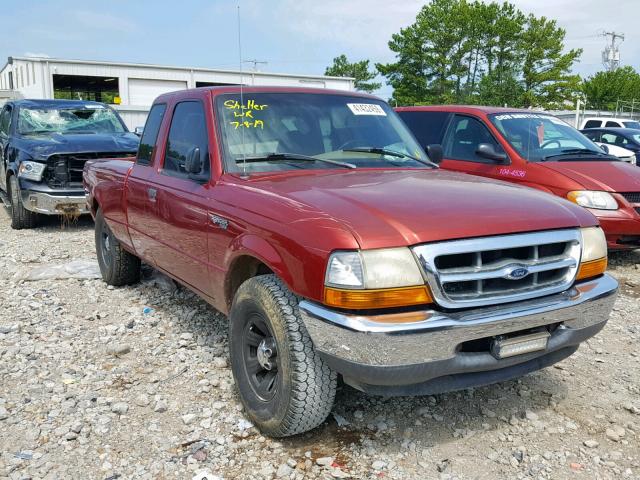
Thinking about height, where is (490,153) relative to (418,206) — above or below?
above

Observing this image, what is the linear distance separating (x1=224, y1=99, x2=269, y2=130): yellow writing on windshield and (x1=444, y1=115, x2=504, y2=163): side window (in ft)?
12.7

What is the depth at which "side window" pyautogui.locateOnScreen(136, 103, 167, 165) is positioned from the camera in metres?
4.69

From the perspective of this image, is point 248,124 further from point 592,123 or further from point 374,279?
point 592,123

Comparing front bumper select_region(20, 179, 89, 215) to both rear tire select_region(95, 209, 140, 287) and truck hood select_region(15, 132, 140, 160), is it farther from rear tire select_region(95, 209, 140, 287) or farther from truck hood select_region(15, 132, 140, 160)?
rear tire select_region(95, 209, 140, 287)

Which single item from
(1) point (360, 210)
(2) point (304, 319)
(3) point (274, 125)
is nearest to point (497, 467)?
(2) point (304, 319)

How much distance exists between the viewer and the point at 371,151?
13.2 feet

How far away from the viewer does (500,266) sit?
2666 millimetres

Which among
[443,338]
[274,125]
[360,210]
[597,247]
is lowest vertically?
[443,338]

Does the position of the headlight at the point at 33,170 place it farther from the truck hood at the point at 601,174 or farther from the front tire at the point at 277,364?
the truck hood at the point at 601,174

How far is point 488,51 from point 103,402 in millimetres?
54271

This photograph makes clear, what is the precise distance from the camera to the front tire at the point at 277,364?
8.96ft

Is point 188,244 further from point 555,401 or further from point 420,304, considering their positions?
point 555,401

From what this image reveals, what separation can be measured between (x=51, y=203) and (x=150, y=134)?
4202 millimetres

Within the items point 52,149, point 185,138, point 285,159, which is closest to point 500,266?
point 285,159
